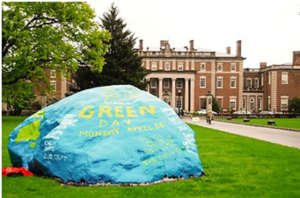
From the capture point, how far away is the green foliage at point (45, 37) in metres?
30.1

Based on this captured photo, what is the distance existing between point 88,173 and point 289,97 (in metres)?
80.2

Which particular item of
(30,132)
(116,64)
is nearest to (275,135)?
(30,132)

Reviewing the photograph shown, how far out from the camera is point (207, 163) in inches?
437

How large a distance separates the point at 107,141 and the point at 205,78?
2982 inches

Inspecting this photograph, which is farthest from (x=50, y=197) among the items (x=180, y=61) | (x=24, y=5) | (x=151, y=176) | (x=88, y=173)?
(x=180, y=61)

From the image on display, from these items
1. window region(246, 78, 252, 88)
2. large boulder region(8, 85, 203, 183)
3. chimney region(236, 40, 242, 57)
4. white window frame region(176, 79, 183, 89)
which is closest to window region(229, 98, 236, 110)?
window region(246, 78, 252, 88)

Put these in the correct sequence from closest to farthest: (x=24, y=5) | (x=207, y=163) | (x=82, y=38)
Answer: (x=207, y=163)
(x=24, y=5)
(x=82, y=38)

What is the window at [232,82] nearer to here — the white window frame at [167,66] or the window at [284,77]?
the window at [284,77]

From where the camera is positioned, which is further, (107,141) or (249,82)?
(249,82)

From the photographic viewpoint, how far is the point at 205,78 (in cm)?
8288

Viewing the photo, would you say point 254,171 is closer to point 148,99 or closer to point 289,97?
point 148,99

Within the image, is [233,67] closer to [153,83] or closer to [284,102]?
[284,102]

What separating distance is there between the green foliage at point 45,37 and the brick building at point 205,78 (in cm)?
4634

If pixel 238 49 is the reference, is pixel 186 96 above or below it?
below
